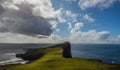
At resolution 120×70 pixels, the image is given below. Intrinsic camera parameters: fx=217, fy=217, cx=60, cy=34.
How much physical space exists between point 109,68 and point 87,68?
7.37 m

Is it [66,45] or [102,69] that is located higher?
[66,45]

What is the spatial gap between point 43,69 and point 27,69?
3967mm

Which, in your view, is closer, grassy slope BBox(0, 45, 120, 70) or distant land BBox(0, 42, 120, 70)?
grassy slope BBox(0, 45, 120, 70)

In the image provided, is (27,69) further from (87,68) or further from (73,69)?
(87,68)

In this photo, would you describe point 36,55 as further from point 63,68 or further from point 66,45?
point 63,68

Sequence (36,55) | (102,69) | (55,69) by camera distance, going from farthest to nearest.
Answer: (36,55) → (102,69) → (55,69)

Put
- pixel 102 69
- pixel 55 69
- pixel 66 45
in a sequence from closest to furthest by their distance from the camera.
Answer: pixel 55 69, pixel 102 69, pixel 66 45

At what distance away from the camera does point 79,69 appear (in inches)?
2050

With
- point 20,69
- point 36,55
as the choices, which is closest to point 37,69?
point 20,69

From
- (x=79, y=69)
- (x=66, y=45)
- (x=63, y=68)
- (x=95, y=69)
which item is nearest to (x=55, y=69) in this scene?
(x=63, y=68)

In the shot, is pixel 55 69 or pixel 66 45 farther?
pixel 66 45

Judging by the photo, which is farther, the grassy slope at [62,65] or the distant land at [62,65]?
the distant land at [62,65]

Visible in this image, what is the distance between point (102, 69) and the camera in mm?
54406

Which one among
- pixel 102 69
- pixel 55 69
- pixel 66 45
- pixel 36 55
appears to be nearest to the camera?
pixel 55 69
